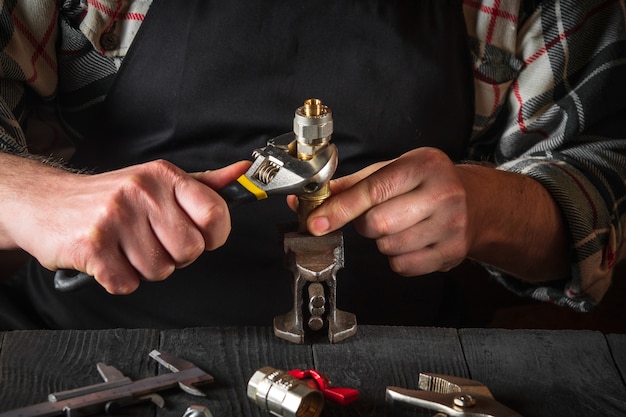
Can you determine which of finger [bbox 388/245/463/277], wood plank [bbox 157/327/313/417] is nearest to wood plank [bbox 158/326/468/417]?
wood plank [bbox 157/327/313/417]

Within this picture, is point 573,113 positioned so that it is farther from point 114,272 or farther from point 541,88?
point 114,272

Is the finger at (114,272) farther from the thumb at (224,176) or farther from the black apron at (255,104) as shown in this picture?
the black apron at (255,104)

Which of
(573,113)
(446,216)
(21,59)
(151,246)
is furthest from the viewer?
(573,113)

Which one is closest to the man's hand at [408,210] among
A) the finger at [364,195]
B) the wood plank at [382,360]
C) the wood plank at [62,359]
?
the finger at [364,195]

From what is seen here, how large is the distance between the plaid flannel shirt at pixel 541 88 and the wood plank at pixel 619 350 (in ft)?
0.77

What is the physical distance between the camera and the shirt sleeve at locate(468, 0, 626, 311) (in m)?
1.21

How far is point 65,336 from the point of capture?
926 millimetres

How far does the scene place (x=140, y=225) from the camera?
0.90 m

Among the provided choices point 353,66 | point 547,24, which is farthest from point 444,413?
point 547,24

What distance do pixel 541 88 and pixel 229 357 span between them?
0.60 m

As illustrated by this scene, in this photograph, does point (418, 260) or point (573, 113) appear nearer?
point (418, 260)

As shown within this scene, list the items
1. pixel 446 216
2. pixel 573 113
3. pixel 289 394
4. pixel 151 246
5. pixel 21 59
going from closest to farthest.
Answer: pixel 289 394, pixel 151 246, pixel 446 216, pixel 21 59, pixel 573 113

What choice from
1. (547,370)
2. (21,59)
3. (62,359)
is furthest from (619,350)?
(21,59)

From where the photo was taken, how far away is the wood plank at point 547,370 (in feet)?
2.84
